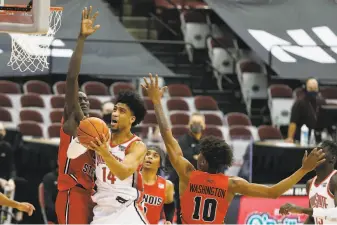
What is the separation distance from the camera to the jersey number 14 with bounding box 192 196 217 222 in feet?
20.1

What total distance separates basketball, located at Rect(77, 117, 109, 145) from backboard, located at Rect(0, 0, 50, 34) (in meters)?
1.29

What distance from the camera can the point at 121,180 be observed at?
5.69 meters

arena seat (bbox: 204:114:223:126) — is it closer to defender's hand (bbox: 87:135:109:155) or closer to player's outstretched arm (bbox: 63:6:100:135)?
player's outstretched arm (bbox: 63:6:100:135)

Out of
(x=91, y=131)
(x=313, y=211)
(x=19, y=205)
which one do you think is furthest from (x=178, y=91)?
(x=91, y=131)

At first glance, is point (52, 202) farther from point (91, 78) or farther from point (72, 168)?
point (91, 78)

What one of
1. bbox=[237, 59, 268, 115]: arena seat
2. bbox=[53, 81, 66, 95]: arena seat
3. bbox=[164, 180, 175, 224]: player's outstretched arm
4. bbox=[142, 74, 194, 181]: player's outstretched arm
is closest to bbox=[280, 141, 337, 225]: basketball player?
bbox=[164, 180, 175, 224]: player's outstretched arm

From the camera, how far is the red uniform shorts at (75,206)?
20.7 ft

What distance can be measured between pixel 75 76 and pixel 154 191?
1.75 m

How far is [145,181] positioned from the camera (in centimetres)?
757

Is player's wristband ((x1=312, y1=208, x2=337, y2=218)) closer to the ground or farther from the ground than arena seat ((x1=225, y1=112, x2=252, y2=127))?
farther from the ground

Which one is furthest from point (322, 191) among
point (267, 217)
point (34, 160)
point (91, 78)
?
point (91, 78)

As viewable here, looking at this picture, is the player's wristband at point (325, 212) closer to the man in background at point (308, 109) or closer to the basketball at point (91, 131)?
the basketball at point (91, 131)

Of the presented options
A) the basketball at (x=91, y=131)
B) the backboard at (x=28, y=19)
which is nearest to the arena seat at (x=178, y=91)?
the backboard at (x=28, y=19)

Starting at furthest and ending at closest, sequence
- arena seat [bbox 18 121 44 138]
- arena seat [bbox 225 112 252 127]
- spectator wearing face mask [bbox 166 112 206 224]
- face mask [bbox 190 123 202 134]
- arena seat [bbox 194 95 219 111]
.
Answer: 1. arena seat [bbox 194 95 219 111]
2. arena seat [bbox 225 112 252 127]
3. arena seat [bbox 18 121 44 138]
4. face mask [bbox 190 123 202 134]
5. spectator wearing face mask [bbox 166 112 206 224]
